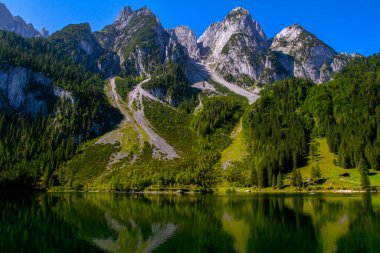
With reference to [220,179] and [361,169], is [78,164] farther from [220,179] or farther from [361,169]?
[361,169]

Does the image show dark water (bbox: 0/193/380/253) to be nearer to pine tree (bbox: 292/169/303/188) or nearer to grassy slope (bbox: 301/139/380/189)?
grassy slope (bbox: 301/139/380/189)

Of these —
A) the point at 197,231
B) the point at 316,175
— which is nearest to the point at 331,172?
the point at 316,175

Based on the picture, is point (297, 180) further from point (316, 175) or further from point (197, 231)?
point (197, 231)

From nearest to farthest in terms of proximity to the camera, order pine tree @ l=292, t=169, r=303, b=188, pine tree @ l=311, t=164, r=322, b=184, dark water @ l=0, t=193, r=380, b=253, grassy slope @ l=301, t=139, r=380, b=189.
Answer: dark water @ l=0, t=193, r=380, b=253, grassy slope @ l=301, t=139, r=380, b=189, pine tree @ l=292, t=169, r=303, b=188, pine tree @ l=311, t=164, r=322, b=184

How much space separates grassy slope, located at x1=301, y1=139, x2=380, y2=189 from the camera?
139250 mm

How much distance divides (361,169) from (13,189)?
163340mm

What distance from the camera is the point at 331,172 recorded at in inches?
6088

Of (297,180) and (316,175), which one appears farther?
(316,175)

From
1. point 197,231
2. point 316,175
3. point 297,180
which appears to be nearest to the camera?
point 197,231

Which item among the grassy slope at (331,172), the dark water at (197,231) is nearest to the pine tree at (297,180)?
the grassy slope at (331,172)

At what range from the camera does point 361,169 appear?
141 metres

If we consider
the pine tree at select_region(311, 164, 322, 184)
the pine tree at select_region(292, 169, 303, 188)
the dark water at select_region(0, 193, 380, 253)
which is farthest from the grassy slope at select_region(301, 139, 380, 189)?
the dark water at select_region(0, 193, 380, 253)

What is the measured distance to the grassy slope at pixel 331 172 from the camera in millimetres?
139250

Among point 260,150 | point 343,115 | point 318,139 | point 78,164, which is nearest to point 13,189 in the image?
point 78,164
